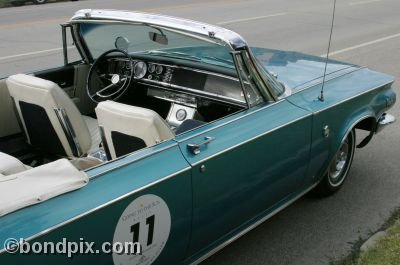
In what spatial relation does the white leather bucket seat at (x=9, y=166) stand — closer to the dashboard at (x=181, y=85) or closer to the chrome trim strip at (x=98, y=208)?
the chrome trim strip at (x=98, y=208)

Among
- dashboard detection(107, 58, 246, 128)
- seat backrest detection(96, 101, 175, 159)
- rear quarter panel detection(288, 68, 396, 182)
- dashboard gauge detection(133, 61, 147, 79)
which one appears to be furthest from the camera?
dashboard gauge detection(133, 61, 147, 79)

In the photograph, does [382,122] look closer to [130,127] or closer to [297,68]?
[297,68]

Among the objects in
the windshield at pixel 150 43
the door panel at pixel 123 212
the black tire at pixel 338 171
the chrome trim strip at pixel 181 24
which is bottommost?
the black tire at pixel 338 171

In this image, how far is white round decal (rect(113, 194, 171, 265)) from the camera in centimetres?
254

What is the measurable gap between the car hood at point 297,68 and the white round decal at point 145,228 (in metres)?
1.67

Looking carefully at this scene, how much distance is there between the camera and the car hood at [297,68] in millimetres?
4121

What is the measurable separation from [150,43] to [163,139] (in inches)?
53.2

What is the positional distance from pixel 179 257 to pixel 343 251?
147cm

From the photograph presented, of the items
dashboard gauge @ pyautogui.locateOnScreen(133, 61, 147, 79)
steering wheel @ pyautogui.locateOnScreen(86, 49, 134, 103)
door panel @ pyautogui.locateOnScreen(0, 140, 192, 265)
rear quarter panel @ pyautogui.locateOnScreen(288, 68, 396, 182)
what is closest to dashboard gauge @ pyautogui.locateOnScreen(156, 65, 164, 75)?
dashboard gauge @ pyautogui.locateOnScreen(133, 61, 147, 79)

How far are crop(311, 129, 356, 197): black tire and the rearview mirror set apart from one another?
1.73 metres

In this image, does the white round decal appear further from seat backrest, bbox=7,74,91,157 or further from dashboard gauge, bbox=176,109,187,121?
dashboard gauge, bbox=176,109,187,121

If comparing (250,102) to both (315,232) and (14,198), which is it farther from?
(14,198)

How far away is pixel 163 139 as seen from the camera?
2.95 m

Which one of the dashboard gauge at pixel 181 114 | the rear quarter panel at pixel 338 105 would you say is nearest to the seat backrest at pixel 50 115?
the dashboard gauge at pixel 181 114
